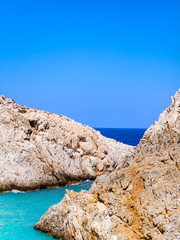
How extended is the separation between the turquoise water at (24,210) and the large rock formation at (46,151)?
73.7 inches

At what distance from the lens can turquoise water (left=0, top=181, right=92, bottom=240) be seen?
736 inches

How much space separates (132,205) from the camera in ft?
45.6

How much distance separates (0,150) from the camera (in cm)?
3416

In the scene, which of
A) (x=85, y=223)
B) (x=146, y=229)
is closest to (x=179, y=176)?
(x=146, y=229)

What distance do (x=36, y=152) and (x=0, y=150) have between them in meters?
3.83

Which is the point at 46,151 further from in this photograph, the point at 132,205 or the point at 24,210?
the point at 132,205

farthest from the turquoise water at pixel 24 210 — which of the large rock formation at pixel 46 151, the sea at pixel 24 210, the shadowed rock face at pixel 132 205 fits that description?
the shadowed rock face at pixel 132 205

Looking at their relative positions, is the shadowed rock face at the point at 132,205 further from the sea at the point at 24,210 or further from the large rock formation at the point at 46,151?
the large rock formation at the point at 46,151

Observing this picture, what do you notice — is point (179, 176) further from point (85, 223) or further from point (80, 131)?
point (80, 131)

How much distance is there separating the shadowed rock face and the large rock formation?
17260mm

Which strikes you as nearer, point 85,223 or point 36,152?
point 85,223

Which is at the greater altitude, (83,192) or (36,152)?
(36,152)

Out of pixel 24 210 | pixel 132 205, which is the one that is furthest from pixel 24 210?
pixel 132 205

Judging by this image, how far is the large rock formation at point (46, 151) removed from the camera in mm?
33906
